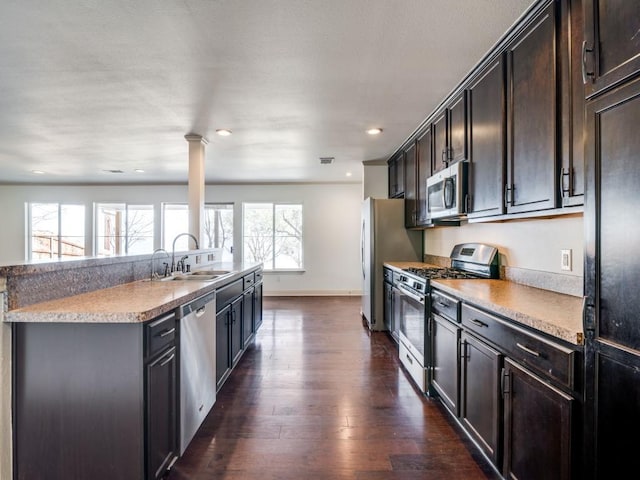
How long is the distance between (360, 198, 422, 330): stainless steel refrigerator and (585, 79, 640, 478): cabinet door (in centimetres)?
316

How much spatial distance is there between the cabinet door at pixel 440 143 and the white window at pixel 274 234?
4139 mm

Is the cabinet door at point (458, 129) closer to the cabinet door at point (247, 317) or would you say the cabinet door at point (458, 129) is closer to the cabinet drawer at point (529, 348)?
the cabinet drawer at point (529, 348)

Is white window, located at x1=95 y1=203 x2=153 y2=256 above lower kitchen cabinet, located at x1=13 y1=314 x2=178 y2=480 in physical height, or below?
above

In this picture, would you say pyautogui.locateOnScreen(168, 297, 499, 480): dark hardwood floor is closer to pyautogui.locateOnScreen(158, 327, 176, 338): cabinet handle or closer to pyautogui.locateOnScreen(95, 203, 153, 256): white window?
pyautogui.locateOnScreen(158, 327, 176, 338): cabinet handle

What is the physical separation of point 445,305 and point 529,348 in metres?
0.85

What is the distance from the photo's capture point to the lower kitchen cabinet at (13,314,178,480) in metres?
1.40

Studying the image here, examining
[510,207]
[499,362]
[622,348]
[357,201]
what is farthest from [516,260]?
[357,201]

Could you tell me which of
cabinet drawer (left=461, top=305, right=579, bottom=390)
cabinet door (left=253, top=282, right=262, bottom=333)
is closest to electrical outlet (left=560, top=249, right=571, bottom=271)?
cabinet drawer (left=461, top=305, right=579, bottom=390)

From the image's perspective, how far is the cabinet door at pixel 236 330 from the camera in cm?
277

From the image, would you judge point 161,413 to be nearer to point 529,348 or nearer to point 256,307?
point 529,348

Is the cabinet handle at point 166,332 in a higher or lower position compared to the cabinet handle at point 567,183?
lower

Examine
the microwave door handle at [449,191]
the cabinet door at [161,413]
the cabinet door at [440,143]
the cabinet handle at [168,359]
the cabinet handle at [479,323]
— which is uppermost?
the cabinet door at [440,143]

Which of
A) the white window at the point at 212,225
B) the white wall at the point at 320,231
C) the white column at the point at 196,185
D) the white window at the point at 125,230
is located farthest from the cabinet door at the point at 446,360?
the white window at the point at 125,230

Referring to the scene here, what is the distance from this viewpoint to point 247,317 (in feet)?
11.1
